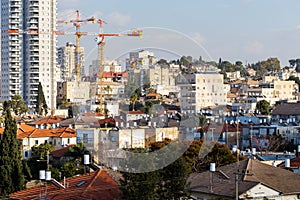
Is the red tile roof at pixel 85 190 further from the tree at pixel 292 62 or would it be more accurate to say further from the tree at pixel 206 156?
the tree at pixel 292 62

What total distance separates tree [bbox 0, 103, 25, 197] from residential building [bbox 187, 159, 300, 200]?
4.10 meters

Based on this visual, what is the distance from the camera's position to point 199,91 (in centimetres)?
1188

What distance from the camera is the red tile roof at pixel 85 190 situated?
11047 mm

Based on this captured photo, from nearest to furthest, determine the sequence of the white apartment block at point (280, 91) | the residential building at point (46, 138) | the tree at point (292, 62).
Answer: the residential building at point (46, 138), the white apartment block at point (280, 91), the tree at point (292, 62)

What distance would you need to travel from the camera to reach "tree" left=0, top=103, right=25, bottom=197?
15.1 meters

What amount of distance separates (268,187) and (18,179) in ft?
19.4

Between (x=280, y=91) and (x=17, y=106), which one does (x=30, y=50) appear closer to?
(x=17, y=106)

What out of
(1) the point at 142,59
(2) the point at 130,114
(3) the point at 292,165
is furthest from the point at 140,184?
(3) the point at 292,165

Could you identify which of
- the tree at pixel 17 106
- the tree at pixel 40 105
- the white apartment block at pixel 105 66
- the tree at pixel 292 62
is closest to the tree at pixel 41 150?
the white apartment block at pixel 105 66

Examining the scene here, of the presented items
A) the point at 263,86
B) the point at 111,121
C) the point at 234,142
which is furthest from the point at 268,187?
the point at 263,86

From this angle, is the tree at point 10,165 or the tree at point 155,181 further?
the tree at point 10,165

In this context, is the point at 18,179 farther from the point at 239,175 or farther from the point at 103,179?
the point at 239,175

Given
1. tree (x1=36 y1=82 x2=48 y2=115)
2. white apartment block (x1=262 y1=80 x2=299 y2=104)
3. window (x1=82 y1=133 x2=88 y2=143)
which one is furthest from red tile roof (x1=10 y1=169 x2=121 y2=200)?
white apartment block (x1=262 y1=80 x2=299 y2=104)

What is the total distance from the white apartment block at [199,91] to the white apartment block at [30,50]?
159 ft
